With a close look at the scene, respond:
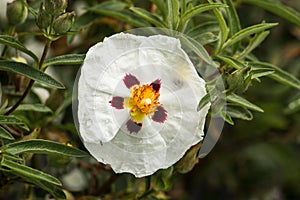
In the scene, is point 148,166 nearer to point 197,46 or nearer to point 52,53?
point 197,46

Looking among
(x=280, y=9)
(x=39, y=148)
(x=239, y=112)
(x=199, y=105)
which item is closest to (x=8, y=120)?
(x=39, y=148)

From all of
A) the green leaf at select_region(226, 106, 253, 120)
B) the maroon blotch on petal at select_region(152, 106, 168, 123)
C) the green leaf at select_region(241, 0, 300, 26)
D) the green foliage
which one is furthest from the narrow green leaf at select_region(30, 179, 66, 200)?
the green leaf at select_region(241, 0, 300, 26)

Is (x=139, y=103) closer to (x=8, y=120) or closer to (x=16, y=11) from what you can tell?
(x=8, y=120)

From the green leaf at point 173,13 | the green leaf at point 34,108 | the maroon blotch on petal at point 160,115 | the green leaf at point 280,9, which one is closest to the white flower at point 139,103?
the maroon blotch on petal at point 160,115

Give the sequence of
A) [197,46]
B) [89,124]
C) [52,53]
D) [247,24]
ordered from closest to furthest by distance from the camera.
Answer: [89,124], [197,46], [52,53], [247,24]

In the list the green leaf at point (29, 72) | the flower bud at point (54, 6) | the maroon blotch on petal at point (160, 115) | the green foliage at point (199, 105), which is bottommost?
the green foliage at point (199, 105)

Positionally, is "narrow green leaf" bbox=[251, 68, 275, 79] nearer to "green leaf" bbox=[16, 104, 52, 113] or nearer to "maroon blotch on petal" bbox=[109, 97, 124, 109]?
"maroon blotch on petal" bbox=[109, 97, 124, 109]

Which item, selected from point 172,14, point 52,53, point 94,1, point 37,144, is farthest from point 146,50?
point 52,53

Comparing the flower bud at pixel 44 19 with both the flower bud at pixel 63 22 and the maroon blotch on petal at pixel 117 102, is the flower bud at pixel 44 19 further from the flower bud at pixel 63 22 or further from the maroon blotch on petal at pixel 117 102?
the maroon blotch on petal at pixel 117 102
